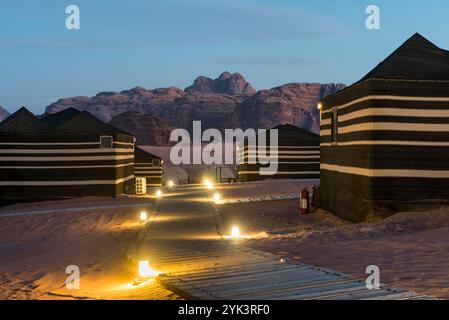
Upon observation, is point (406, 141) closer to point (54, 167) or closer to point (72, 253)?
point (72, 253)

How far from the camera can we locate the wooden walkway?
6.74m

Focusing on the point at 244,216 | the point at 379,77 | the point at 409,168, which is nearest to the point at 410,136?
the point at 409,168

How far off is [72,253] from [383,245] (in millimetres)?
6644

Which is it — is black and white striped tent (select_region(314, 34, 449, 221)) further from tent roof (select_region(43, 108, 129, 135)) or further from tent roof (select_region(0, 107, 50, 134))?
tent roof (select_region(0, 107, 50, 134))

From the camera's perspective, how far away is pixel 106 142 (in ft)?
90.8

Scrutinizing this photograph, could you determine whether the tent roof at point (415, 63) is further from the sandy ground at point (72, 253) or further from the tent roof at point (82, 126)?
the tent roof at point (82, 126)

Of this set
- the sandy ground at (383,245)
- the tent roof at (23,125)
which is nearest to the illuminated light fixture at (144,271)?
the sandy ground at (383,245)

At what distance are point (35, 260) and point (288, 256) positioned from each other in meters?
5.60

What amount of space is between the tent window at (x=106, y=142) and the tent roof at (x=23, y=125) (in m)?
2.68

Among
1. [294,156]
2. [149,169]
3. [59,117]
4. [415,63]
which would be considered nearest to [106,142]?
[59,117]

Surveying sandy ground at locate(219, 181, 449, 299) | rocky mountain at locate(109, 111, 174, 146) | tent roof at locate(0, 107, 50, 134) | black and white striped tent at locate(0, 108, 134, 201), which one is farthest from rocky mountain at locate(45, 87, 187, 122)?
sandy ground at locate(219, 181, 449, 299)

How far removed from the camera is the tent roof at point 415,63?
1601 cm

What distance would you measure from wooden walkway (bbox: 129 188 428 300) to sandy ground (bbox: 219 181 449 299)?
54 cm

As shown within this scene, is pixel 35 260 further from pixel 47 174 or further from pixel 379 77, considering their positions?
pixel 47 174
